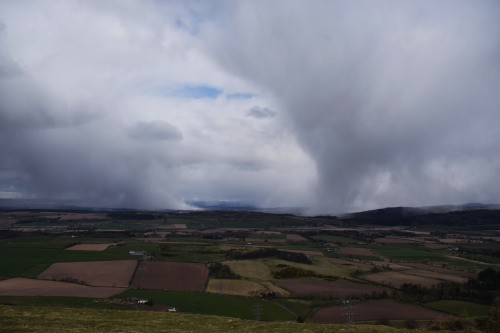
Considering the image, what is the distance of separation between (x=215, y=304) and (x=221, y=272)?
91.7ft

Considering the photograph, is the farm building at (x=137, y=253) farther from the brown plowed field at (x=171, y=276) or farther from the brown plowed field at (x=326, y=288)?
the brown plowed field at (x=326, y=288)

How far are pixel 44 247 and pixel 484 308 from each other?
139 metres

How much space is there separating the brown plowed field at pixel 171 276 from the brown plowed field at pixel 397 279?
46998mm

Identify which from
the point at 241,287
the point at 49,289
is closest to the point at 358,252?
the point at 241,287

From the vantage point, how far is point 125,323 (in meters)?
30.3

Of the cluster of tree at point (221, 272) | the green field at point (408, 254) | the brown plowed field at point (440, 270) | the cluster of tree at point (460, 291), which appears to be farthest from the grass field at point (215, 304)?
the green field at point (408, 254)

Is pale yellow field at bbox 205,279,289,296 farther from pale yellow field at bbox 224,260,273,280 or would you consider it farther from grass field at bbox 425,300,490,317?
grass field at bbox 425,300,490,317

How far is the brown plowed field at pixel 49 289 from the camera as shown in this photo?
66.9 metres

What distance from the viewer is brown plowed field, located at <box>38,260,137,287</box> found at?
81125 mm

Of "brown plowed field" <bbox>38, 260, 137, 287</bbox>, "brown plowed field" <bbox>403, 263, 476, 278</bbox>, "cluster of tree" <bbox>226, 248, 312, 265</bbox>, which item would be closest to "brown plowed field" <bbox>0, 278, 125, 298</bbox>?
"brown plowed field" <bbox>38, 260, 137, 287</bbox>

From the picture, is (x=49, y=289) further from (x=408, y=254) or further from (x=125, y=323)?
(x=408, y=254)

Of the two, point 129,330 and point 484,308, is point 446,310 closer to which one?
point 484,308

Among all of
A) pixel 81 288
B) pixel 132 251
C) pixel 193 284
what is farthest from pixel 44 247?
pixel 193 284

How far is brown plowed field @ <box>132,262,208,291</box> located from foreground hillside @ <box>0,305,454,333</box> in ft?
153
